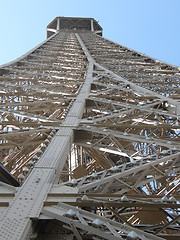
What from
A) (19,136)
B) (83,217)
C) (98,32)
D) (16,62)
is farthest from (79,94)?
(98,32)

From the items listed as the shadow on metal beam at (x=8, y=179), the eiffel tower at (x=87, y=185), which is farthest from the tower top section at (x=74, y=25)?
the shadow on metal beam at (x=8, y=179)

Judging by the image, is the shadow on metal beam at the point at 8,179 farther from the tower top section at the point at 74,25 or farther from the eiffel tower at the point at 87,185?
the tower top section at the point at 74,25

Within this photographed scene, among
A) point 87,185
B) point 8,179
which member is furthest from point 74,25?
point 87,185

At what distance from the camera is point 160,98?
12.2 metres

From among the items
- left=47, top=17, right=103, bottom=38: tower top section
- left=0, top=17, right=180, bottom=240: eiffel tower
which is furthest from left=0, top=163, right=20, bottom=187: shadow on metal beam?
left=47, top=17, right=103, bottom=38: tower top section

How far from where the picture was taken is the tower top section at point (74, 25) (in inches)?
A: 2042

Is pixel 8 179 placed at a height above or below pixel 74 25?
below

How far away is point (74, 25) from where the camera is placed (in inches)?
2087

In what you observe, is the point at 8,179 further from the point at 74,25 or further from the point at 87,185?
the point at 74,25

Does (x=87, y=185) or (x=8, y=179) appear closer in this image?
(x=87, y=185)

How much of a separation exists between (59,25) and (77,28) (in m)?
2.59

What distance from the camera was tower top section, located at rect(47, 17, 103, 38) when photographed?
51875mm

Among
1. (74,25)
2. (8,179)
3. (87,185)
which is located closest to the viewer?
(87,185)

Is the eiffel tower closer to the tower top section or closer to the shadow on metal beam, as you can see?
the shadow on metal beam
